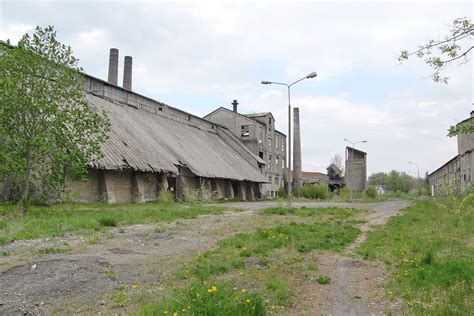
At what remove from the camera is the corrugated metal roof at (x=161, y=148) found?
24641 millimetres

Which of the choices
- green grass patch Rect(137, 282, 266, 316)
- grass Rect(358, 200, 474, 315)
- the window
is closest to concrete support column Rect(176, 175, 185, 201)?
grass Rect(358, 200, 474, 315)

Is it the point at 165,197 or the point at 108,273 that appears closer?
the point at 108,273

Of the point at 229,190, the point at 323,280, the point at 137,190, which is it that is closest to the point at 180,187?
the point at 137,190

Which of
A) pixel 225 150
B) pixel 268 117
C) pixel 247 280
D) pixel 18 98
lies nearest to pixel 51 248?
pixel 247 280

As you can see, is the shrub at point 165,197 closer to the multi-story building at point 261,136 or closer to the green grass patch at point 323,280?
the green grass patch at point 323,280

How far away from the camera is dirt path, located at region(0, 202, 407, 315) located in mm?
5301

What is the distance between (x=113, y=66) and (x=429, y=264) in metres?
37.8

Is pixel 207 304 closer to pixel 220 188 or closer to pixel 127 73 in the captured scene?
pixel 220 188

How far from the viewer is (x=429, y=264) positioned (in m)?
7.82

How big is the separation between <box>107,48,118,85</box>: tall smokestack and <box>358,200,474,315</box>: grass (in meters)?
32.7

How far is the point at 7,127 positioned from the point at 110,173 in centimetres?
922

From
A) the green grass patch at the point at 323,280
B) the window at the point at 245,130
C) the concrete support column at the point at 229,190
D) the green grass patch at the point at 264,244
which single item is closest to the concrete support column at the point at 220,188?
the concrete support column at the point at 229,190

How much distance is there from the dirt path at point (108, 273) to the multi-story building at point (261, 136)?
42.8 meters

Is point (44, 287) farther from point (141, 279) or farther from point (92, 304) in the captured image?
point (141, 279)
